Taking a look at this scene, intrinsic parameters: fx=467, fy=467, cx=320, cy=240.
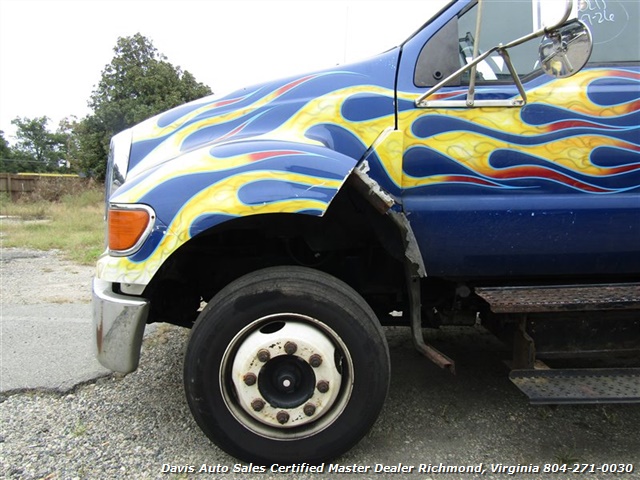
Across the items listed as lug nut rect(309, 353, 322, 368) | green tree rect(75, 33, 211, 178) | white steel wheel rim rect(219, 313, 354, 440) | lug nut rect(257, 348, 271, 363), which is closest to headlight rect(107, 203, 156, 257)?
white steel wheel rim rect(219, 313, 354, 440)

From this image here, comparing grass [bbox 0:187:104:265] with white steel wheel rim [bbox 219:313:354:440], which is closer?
white steel wheel rim [bbox 219:313:354:440]

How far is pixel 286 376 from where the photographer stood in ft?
7.06

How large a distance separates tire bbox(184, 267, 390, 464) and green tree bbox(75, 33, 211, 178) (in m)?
23.5

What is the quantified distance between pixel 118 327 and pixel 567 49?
2.25 metres

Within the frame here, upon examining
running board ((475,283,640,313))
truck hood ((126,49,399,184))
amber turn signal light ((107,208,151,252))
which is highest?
truck hood ((126,49,399,184))

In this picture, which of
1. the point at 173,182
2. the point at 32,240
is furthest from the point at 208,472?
the point at 32,240

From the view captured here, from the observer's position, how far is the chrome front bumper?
6.97 ft

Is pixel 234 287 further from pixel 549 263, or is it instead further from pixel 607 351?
pixel 607 351

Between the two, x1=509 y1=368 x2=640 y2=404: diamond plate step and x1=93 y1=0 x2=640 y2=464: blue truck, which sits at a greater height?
x1=93 y1=0 x2=640 y2=464: blue truck

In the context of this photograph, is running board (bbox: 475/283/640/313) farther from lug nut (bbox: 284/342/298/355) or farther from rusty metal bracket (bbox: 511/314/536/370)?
lug nut (bbox: 284/342/298/355)

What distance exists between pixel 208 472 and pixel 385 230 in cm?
143

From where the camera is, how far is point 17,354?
3.55 metres

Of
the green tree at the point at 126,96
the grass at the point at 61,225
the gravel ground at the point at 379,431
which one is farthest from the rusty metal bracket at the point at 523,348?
the green tree at the point at 126,96

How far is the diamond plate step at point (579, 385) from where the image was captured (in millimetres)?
2104
